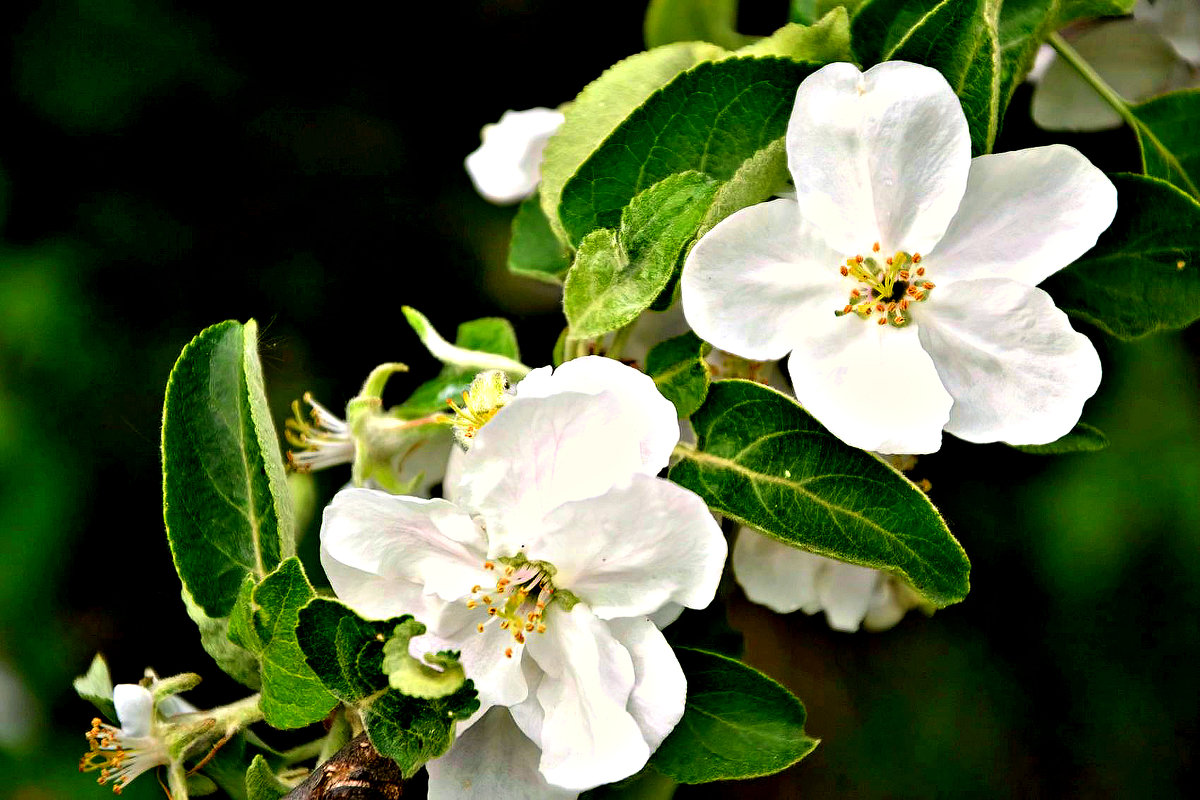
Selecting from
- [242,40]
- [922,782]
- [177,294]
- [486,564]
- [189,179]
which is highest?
[486,564]

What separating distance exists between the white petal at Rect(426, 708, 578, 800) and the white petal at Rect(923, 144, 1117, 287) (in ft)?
1.15

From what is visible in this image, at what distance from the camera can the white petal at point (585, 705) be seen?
21.0 inches

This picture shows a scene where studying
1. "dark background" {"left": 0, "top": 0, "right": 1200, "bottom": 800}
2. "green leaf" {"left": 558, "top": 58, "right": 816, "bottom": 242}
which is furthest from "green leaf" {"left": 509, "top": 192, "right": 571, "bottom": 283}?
"dark background" {"left": 0, "top": 0, "right": 1200, "bottom": 800}

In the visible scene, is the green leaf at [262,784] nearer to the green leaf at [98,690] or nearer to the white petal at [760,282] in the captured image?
the green leaf at [98,690]

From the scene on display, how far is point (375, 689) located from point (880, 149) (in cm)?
38

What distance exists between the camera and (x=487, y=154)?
0.85 metres

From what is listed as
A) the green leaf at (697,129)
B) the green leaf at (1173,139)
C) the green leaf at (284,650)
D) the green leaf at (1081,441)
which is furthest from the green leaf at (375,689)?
the green leaf at (1173,139)

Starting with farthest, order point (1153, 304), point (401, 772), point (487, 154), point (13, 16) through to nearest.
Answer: point (13, 16) < point (487, 154) < point (1153, 304) < point (401, 772)

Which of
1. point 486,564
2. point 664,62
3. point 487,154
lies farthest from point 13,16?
point 486,564

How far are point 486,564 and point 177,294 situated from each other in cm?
196

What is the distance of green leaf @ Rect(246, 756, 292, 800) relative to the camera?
573 mm

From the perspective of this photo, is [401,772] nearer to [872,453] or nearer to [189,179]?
[872,453]

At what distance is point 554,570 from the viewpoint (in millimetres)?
561

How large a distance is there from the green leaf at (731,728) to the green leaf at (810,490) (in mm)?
90
